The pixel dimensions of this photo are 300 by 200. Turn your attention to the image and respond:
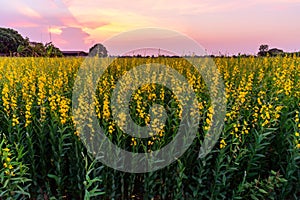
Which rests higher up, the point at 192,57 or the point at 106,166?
the point at 192,57

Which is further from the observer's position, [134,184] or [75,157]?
[134,184]

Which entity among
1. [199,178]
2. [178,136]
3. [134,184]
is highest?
[178,136]

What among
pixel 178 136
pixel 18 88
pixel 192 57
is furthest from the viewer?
pixel 192 57

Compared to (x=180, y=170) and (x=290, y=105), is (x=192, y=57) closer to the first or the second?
(x=290, y=105)

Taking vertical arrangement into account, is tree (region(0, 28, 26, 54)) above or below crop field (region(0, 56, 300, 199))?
above

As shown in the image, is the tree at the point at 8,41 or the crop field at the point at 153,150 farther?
the tree at the point at 8,41

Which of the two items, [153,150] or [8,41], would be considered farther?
[8,41]

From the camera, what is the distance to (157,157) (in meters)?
3.45

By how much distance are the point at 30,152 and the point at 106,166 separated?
0.99m

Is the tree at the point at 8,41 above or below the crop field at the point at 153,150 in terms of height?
above

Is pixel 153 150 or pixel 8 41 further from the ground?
pixel 8 41

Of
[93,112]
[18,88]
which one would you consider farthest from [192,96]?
[18,88]

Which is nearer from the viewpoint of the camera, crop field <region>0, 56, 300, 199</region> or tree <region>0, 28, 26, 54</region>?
crop field <region>0, 56, 300, 199</region>

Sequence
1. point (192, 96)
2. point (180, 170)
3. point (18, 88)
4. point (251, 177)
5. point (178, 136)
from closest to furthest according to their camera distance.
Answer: point (180, 170) < point (178, 136) < point (251, 177) < point (192, 96) < point (18, 88)
